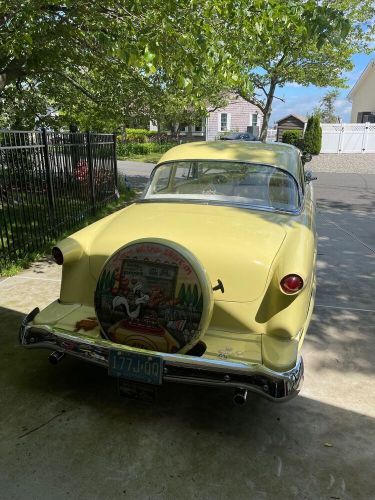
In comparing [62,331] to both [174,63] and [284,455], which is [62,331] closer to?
[284,455]

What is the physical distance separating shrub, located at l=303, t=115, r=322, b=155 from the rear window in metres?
18.3

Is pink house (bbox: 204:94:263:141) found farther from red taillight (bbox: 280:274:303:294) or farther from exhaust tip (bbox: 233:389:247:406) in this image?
exhaust tip (bbox: 233:389:247:406)

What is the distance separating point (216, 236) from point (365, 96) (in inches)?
1321

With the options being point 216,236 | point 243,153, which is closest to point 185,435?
point 216,236

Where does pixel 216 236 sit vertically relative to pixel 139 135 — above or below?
below

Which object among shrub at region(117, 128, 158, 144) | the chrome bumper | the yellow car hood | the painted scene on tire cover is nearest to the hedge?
shrub at region(117, 128, 158, 144)

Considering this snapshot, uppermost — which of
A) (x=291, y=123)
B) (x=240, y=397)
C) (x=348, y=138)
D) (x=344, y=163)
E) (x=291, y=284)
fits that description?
(x=291, y=123)

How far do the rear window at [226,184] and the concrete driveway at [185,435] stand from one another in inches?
56.1

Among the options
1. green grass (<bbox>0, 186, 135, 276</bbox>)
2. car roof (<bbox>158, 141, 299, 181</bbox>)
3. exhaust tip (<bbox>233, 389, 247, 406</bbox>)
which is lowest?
green grass (<bbox>0, 186, 135, 276</bbox>)

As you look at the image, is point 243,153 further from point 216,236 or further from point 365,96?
point 365,96

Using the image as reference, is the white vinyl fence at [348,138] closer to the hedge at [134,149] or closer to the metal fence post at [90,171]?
the hedge at [134,149]

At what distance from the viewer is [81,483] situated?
2.32m

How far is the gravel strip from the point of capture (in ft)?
64.6

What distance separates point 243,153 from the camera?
14.3ft
